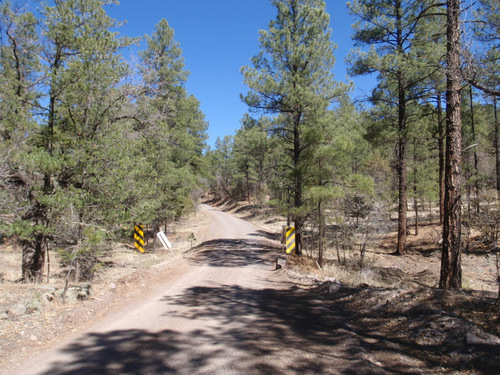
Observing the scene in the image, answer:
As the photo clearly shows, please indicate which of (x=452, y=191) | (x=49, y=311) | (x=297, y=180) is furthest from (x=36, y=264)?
(x=452, y=191)

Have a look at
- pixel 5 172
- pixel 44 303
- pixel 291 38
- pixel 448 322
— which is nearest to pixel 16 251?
pixel 5 172

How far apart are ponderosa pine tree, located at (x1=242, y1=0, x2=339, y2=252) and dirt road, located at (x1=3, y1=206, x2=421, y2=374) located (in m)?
6.40

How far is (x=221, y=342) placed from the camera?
4.63m

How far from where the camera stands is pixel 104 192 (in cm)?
862

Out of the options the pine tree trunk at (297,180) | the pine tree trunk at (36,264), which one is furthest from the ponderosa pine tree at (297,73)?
the pine tree trunk at (36,264)

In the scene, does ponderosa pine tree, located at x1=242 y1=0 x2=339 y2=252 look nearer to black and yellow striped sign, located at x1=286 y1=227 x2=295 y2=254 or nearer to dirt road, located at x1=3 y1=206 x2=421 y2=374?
black and yellow striped sign, located at x1=286 y1=227 x2=295 y2=254

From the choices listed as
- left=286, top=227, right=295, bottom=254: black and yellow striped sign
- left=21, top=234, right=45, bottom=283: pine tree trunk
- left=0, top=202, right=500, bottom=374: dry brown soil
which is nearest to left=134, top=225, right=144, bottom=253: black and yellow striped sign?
left=21, top=234, right=45, bottom=283: pine tree trunk

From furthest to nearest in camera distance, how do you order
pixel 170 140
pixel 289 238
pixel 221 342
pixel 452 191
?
pixel 170 140
pixel 289 238
pixel 452 191
pixel 221 342

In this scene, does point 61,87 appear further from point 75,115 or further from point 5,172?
point 5,172

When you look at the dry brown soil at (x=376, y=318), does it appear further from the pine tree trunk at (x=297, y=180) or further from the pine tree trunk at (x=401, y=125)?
the pine tree trunk at (x=401, y=125)

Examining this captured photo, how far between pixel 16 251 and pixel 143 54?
665 inches

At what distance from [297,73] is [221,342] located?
415 inches

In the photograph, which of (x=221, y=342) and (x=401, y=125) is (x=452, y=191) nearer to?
(x=221, y=342)

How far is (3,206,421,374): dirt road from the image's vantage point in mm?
3859
